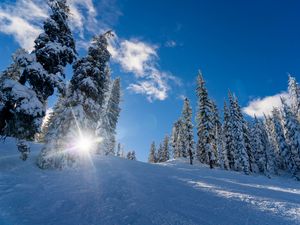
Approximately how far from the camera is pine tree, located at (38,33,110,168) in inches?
660

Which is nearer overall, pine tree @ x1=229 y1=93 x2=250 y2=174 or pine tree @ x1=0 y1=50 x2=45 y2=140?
pine tree @ x1=0 y1=50 x2=45 y2=140

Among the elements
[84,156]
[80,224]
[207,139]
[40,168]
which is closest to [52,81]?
[40,168]

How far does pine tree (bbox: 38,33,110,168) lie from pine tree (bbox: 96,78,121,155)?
868 inches

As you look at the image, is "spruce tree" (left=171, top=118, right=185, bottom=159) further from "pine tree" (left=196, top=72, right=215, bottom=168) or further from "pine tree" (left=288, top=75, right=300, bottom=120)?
"pine tree" (left=288, top=75, right=300, bottom=120)

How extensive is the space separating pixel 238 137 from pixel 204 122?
960 cm

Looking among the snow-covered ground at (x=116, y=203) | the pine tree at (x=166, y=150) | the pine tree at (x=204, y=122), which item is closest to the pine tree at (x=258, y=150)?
the pine tree at (x=204, y=122)

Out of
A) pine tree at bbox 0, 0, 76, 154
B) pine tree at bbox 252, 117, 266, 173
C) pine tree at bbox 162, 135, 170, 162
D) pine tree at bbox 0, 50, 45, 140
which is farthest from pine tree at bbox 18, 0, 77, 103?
pine tree at bbox 162, 135, 170, 162

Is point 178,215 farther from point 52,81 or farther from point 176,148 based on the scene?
point 176,148

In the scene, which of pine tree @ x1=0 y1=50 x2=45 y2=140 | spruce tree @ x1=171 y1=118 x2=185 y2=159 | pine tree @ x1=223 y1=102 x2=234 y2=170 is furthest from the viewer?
spruce tree @ x1=171 y1=118 x2=185 y2=159

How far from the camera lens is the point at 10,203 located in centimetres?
997

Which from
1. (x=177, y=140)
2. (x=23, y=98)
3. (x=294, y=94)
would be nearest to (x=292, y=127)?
(x=294, y=94)

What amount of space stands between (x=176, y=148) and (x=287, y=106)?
99.9ft

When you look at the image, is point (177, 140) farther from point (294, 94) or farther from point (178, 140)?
point (294, 94)

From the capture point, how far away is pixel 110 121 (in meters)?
45.9
